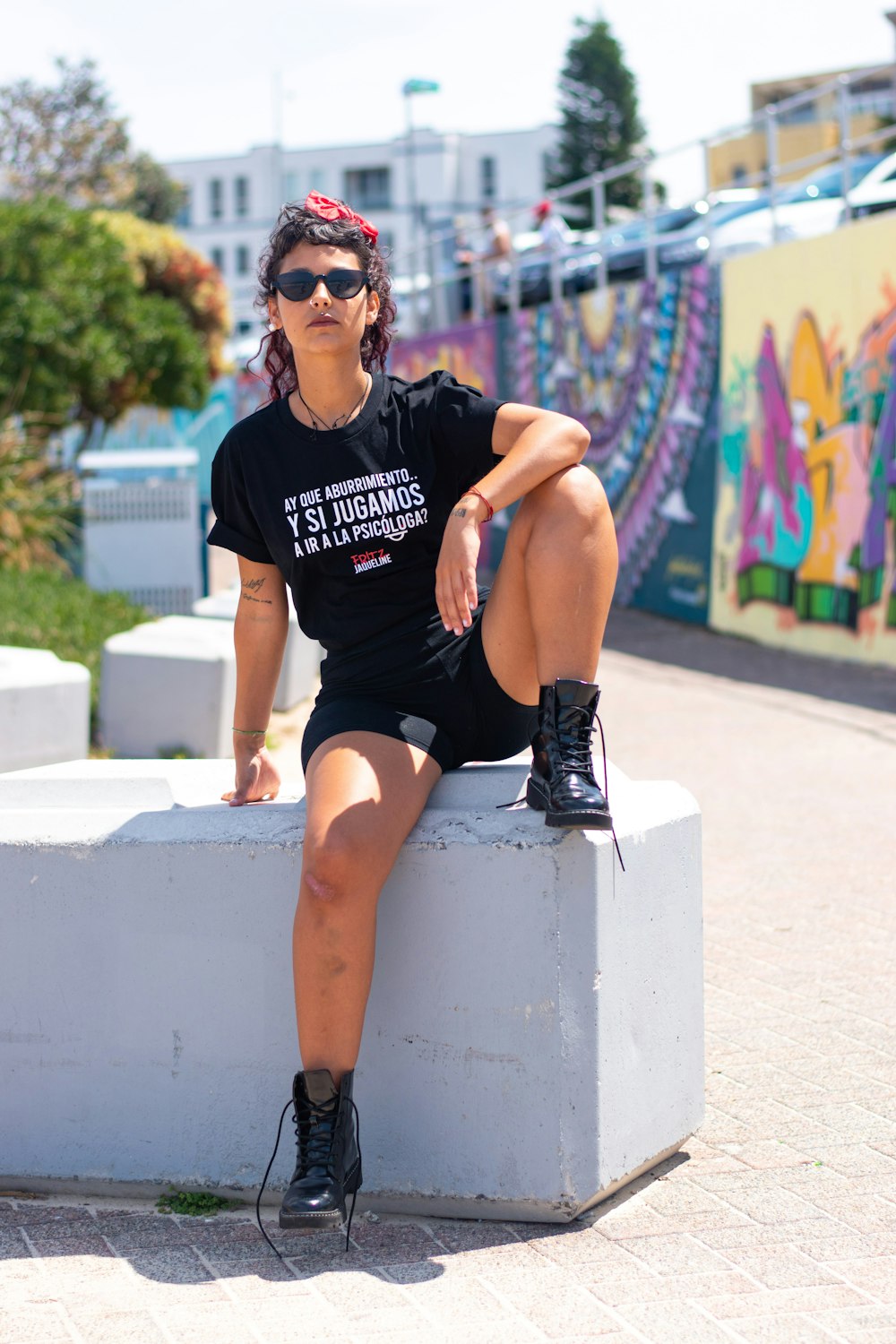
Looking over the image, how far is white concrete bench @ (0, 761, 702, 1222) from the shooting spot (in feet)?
9.72

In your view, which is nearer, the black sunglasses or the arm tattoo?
A: the black sunglasses

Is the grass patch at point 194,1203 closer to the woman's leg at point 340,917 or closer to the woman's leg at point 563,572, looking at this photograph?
the woman's leg at point 340,917

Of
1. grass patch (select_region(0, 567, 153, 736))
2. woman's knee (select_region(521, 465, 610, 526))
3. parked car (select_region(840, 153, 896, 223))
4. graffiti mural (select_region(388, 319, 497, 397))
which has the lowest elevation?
grass patch (select_region(0, 567, 153, 736))

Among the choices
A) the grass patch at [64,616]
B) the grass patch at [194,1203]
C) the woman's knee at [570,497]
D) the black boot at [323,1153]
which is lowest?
the grass patch at [194,1203]

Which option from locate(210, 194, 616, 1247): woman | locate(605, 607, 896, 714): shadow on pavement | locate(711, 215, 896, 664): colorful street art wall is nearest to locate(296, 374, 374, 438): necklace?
locate(210, 194, 616, 1247): woman

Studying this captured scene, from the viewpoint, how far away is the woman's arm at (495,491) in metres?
3.07

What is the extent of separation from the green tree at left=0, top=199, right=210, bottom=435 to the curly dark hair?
12751 millimetres

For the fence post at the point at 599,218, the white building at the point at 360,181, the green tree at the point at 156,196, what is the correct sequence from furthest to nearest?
the white building at the point at 360,181, the green tree at the point at 156,196, the fence post at the point at 599,218

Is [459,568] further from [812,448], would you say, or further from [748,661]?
[812,448]

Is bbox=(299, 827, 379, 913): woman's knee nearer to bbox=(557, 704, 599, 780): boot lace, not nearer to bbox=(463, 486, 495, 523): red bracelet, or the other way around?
bbox=(557, 704, 599, 780): boot lace

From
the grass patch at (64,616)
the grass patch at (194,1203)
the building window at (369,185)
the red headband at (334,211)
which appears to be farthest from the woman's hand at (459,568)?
the building window at (369,185)

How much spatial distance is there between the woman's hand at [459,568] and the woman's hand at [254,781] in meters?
0.53

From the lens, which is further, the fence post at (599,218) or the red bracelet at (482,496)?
the fence post at (599,218)

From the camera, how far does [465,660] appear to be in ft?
11.1
